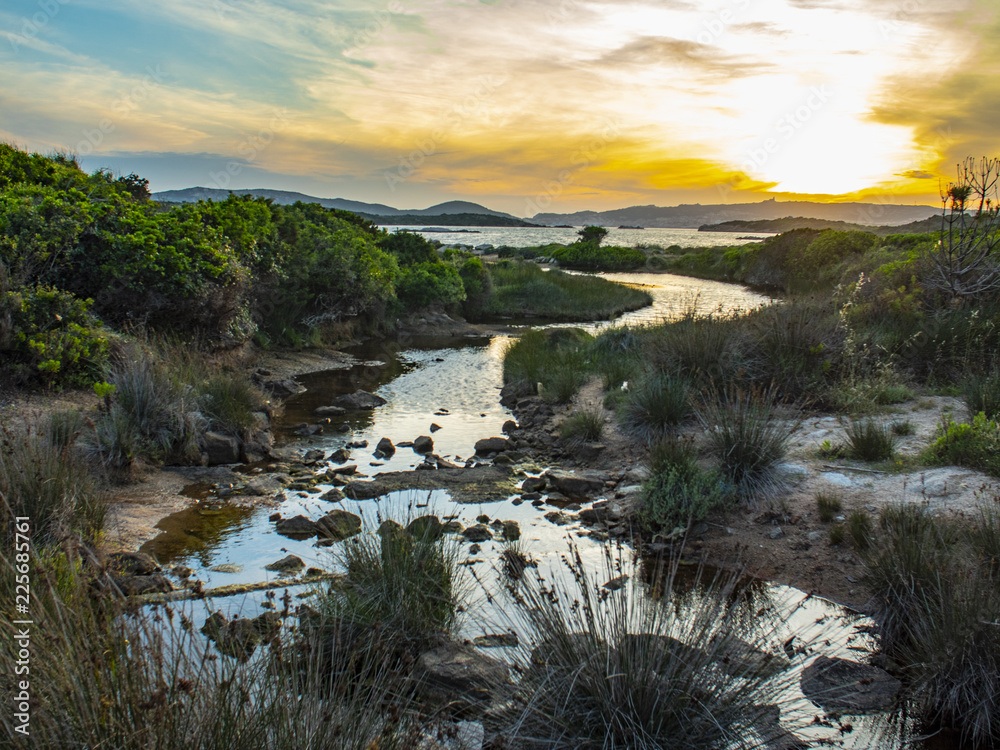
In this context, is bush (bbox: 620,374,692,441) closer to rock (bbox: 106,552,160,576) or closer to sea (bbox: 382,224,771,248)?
rock (bbox: 106,552,160,576)

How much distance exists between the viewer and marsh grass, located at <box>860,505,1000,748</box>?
135 inches

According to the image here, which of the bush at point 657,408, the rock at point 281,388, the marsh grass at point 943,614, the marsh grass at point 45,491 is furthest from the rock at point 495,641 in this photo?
the rock at point 281,388

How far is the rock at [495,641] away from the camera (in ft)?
11.5

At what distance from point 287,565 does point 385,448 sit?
12.2ft

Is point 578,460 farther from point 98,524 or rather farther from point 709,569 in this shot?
point 98,524

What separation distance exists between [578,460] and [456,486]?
79.3 inches

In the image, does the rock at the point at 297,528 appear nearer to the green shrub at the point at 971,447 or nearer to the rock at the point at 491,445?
the rock at the point at 491,445

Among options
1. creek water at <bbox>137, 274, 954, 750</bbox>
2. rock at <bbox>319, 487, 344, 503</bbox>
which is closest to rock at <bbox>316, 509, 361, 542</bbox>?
creek water at <bbox>137, 274, 954, 750</bbox>

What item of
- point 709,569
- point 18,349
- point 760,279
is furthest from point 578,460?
point 760,279

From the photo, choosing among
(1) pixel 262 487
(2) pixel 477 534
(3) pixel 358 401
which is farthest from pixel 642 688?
(3) pixel 358 401

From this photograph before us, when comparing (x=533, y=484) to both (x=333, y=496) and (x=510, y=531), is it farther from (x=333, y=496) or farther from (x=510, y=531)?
(x=333, y=496)

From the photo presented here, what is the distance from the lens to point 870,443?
6.96 meters

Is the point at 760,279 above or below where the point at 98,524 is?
above

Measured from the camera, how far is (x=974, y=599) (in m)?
3.60
